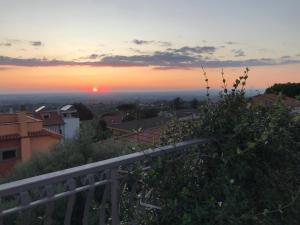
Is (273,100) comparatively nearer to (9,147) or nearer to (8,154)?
(8,154)

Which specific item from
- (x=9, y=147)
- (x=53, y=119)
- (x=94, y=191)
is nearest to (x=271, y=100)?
(x=94, y=191)

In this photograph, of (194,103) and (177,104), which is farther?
(177,104)

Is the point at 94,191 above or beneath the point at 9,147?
above

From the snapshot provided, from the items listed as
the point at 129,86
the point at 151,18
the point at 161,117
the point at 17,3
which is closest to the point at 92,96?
the point at 129,86

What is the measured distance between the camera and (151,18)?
28.8 feet

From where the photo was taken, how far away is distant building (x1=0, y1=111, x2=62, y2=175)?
24.5 meters

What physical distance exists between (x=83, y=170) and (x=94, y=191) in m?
0.35

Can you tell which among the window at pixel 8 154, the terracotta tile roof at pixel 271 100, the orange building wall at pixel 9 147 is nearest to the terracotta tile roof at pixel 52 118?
the orange building wall at pixel 9 147

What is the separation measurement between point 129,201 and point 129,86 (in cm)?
1441

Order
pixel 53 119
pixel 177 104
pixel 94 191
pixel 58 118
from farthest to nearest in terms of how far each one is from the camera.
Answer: pixel 58 118, pixel 53 119, pixel 177 104, pixel 94 191

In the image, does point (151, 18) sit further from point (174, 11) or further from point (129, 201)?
point (129, 201)

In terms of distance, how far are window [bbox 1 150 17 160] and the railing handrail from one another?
2396cm

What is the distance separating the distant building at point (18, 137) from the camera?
80.5 feet

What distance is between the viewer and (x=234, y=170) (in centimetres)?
254
